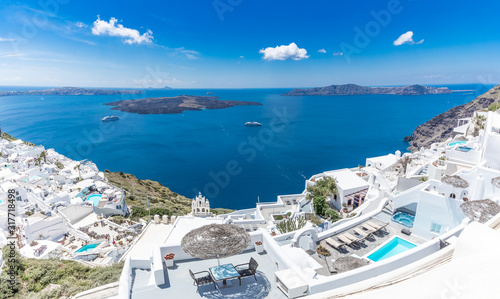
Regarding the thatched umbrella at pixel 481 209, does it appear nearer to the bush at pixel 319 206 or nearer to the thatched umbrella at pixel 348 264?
the thatched umbrella at pixel 348 264

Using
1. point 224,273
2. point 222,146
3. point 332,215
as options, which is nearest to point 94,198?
point 332,215

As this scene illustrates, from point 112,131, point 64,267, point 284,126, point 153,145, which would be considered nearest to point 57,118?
point 112,131

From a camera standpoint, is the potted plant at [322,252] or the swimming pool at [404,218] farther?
the swimming pool at [404,218]

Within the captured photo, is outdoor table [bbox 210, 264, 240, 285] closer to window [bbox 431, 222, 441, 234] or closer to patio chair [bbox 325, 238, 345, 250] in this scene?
patio chair [bbox 325, 238, 345, 250]

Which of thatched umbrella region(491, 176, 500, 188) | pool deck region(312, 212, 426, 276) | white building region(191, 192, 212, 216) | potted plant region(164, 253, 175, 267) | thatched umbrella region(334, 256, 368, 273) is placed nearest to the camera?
potted plant region(164, 253, 175, 267)

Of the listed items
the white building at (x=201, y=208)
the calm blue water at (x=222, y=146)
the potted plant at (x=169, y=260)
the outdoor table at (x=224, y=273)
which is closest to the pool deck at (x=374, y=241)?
the outdoor table at (x=224, y=273)

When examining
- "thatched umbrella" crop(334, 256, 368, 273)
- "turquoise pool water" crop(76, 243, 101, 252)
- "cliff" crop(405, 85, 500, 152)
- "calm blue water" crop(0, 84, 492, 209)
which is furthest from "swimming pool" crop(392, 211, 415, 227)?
"cliff" crop(405, 85, 500, 152)

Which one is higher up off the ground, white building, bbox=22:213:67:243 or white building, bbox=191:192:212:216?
white building, bbox=191:192:212:216
